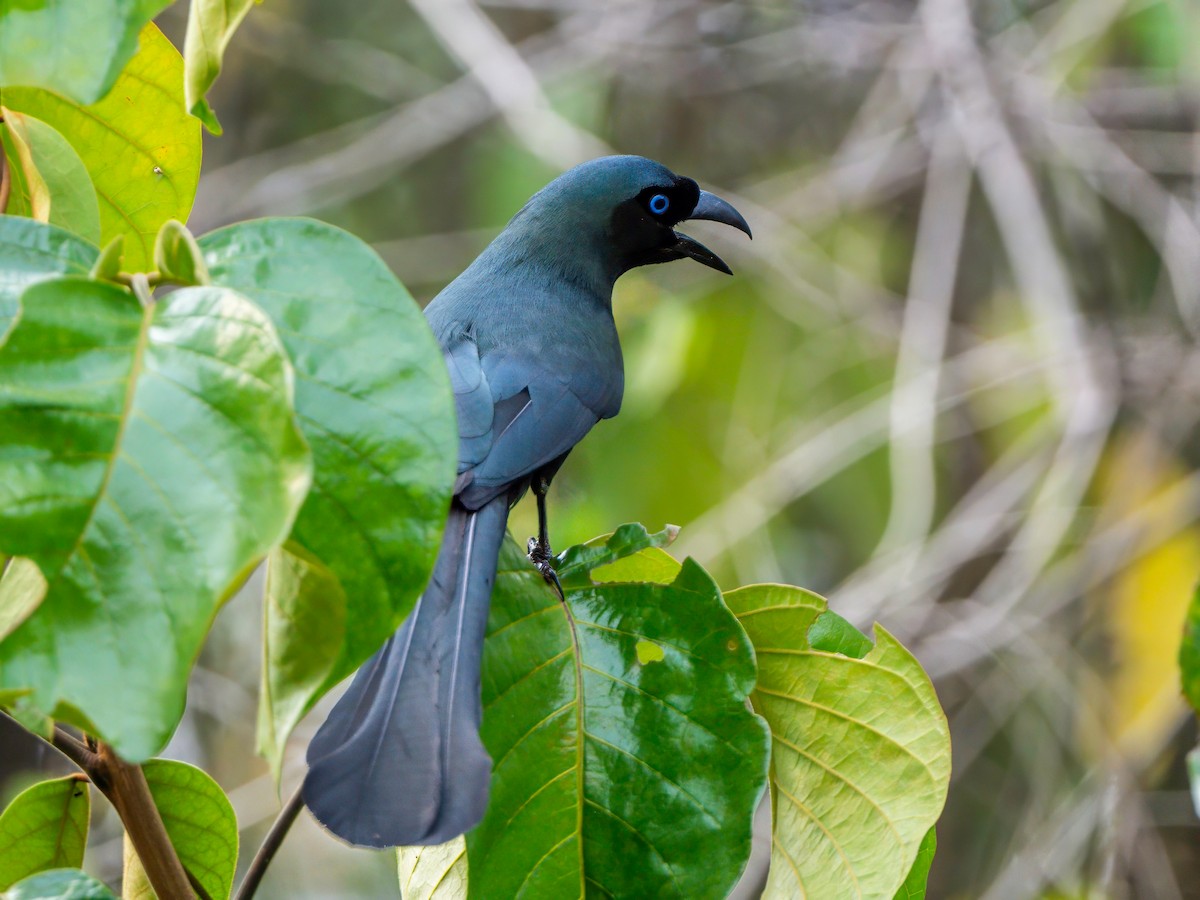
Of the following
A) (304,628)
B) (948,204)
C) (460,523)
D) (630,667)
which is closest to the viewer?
(304,628)

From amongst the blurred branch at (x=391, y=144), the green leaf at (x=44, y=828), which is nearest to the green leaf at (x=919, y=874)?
the green leaf at (x=44, y=828)

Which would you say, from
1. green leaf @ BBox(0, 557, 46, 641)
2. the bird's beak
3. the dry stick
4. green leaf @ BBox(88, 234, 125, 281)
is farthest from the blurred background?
green leaf @ BBox(88, 234, 125, 281)

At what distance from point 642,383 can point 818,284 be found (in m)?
1.22

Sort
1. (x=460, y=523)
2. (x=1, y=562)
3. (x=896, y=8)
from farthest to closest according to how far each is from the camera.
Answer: (x=896, y=8) < (x=460, y=523) < (x=1, y=562)

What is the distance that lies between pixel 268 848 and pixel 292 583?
0.47 meters

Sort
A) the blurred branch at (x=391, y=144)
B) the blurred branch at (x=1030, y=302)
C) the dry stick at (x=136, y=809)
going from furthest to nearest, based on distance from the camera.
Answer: the blurred branch at (x=391, y=144), the blurred branch at (x=1030, y=302), the dry stick at (x=136, y=809)

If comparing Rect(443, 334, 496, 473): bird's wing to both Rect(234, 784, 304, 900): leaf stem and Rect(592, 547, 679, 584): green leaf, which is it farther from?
Rect(234, 784, 304, 900): leaf stem

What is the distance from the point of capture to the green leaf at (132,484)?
888 mm

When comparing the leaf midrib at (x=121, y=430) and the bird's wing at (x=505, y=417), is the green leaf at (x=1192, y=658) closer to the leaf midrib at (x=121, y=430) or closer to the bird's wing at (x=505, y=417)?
the bird's wing at (x=505, y=417)

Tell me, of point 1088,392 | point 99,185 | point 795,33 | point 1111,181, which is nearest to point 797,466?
point 1088,392

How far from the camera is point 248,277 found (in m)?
1.08

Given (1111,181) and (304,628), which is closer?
(304,628)

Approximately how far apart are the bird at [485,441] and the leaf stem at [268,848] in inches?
3.5

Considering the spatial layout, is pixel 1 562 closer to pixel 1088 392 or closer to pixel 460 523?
pixel 460 523
